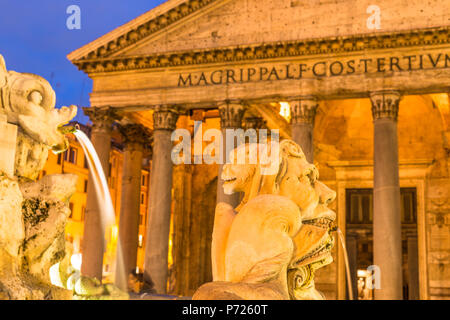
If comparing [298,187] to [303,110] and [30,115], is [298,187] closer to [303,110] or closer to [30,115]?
[30,115]

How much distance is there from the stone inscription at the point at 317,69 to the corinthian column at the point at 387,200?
88cm

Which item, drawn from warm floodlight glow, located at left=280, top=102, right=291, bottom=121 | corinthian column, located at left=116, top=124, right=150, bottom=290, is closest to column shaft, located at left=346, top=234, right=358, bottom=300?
warm floodlight glow, located at left=280, top=102, right=291, bottom=121

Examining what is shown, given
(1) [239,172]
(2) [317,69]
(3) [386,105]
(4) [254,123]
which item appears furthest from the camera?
(4) [254,123]

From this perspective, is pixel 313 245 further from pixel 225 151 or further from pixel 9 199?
pixel 225 151

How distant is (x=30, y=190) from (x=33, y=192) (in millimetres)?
25

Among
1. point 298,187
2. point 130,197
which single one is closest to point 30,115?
point 298,187

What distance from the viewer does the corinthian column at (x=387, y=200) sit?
1474 centimetres

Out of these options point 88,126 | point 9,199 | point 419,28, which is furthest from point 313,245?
point 88,126

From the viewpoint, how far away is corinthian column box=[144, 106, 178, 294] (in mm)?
16750

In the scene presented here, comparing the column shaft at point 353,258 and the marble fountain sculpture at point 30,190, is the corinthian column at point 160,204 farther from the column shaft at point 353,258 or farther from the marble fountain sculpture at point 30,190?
the marble fountain sculpture at point 30,190

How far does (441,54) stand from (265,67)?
5029 millimetres

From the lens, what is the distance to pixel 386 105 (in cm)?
1566

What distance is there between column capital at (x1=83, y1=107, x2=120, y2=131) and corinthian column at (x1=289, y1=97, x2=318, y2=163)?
6150 mm

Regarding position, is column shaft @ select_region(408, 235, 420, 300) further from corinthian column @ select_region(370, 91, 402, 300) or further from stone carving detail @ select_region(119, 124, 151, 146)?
stone carving detail @ select_region(119, 124, 151, 146)
